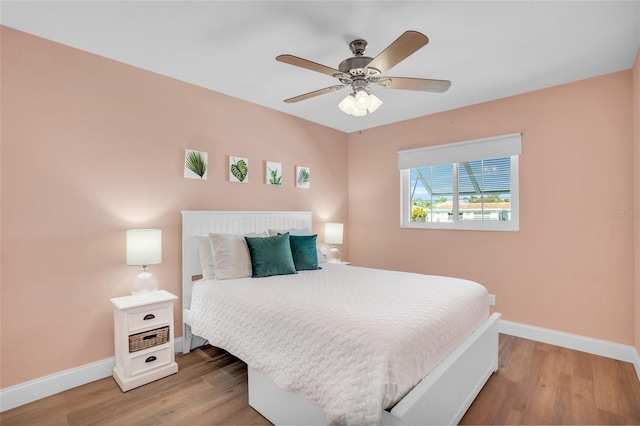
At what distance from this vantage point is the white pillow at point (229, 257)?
276 centimetres

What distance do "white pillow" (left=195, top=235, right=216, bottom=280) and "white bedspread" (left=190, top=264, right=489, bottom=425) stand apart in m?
→ 0.11

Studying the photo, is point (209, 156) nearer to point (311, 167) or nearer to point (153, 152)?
point (153, 152)

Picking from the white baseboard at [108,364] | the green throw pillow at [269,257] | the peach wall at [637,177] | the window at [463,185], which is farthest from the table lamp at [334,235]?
the peach wall at [637,177]

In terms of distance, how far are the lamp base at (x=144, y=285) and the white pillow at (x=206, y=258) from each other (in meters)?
0.40

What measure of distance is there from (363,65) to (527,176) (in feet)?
7.77

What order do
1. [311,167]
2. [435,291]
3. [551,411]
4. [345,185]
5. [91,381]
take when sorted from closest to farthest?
[551,411] < [435,291] < [91,381] < [311,167] < [345,185]

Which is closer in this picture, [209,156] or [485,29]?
[485,29]

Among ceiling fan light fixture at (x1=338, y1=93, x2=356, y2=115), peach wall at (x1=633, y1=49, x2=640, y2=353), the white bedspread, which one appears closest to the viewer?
the white bedspread

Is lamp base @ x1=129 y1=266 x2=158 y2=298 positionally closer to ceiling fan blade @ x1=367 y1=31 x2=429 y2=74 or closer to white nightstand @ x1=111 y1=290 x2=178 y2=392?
white nightstand @ x1=111 y1=290 x2=178 y2=392

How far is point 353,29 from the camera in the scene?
217 cm

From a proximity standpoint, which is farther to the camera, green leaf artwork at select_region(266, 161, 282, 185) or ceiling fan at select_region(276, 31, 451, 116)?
green leaf artwork at select_region(266, 161, 282, 185)

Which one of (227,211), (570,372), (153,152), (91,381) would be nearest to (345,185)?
(227,211)

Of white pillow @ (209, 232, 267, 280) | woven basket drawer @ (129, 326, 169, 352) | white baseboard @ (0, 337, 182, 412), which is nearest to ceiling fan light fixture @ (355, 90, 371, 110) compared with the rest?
white pillow @ (209, 232, 267, 280)

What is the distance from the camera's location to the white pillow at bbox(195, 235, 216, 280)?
9.39 feet
